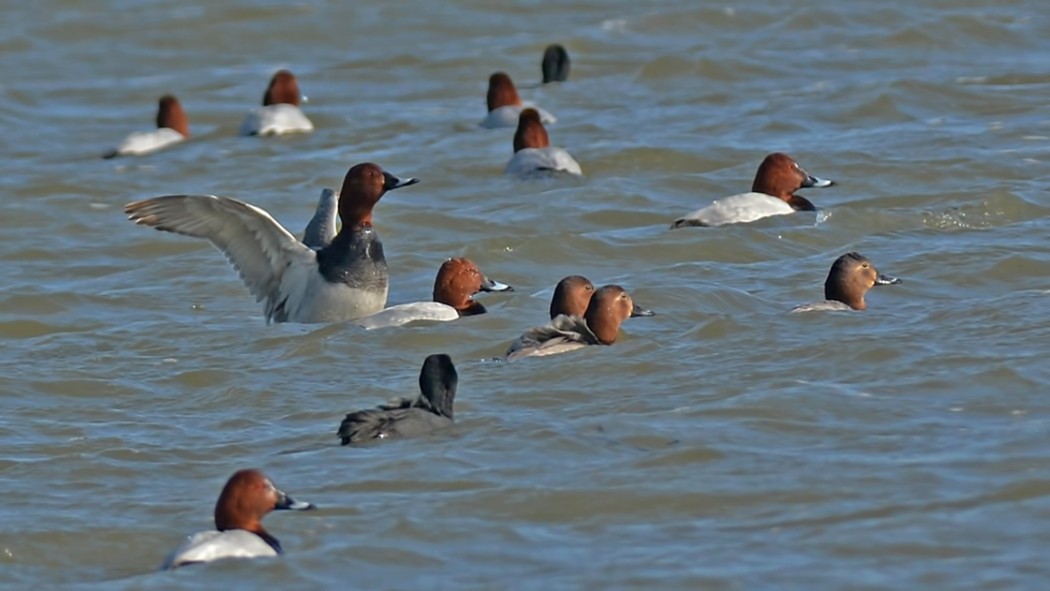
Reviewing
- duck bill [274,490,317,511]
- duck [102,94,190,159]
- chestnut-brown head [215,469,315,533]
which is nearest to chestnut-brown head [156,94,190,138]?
duck [102,94,190,159]

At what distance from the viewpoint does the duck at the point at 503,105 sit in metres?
18.9

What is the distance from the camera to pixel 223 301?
13281 millimetres

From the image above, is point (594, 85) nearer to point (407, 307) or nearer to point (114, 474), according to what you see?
point (407, 307)

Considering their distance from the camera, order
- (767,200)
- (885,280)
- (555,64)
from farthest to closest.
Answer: (555,64) → (767,200) → (885,280)

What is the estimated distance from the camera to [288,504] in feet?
25.5

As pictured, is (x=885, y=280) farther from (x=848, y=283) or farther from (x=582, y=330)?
(x=582, y=330)

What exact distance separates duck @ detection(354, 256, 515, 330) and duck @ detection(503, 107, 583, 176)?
157 inches

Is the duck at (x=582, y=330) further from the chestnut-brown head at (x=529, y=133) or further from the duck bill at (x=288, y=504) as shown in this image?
the chestnut-brown head at (x=529, y=133)

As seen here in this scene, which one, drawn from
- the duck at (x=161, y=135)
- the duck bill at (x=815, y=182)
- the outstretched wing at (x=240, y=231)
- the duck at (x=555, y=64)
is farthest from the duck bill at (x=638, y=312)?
the duck at (x=555, y=64)

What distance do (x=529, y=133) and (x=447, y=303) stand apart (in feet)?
16.1

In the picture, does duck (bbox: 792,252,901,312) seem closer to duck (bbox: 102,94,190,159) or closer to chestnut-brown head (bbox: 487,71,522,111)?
chestnut-brown head (bbox: 487,71,522,111)

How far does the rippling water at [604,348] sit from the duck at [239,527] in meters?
0.10

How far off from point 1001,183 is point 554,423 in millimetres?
6239

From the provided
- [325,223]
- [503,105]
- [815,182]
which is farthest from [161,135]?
[815,182]
